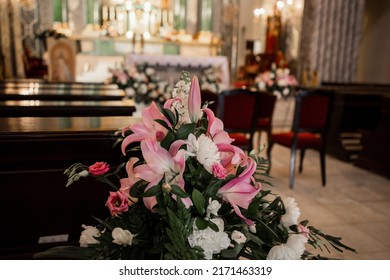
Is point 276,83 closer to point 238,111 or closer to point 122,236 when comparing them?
point 238,111

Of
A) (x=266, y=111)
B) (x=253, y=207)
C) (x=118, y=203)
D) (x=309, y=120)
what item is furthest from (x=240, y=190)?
(x=266, y=111)

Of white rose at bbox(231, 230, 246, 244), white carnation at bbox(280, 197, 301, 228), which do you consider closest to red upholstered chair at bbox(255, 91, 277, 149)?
white carnation at bbox(280, 197, 301, 228)

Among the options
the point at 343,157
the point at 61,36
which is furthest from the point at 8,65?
the point at 343,157

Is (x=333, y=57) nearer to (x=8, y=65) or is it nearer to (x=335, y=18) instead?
(x=335, y=18)

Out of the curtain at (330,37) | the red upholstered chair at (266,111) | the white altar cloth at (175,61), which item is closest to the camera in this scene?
the red upholstered chair at (266,111)

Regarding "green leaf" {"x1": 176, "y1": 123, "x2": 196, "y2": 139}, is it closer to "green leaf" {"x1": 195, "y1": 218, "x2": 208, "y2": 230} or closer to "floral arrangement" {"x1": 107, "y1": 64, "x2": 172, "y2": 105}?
"green leaf" {"x1": 195, "y1": 218, "x2": 208, "y2": 230}

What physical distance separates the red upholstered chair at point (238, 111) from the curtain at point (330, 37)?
18.4 feet

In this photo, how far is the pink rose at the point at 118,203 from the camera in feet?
2.83

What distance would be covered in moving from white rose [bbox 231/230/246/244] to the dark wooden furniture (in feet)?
3.60

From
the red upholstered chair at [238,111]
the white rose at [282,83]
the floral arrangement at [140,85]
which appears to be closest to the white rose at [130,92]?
the floral arrangement at [140,85]

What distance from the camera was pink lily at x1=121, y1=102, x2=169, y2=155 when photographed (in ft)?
2.71

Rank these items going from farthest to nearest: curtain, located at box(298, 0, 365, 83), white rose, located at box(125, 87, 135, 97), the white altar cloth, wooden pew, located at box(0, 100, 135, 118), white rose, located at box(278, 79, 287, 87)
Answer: curtain, located at box(298, 0, 365, 83), the white altar cloth, white rose, located at box(278, 79, 287, 87), white rose, located at box(125, 87, 135, 97), wooden pew, located at box(0, 100, 135, 118)

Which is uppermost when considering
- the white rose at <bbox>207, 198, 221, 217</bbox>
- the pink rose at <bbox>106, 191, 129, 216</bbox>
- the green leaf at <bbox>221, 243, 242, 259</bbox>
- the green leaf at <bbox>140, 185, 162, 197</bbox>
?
the green leaf at <bbox>140, 185, 162, 197</bbox>

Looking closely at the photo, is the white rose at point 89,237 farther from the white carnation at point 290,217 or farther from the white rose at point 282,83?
the white rose at point 282,83
